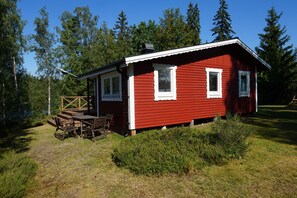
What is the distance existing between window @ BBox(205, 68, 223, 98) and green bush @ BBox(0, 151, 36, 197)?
791 centimetres

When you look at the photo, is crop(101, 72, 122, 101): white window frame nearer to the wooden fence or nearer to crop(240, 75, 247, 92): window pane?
the wooden fence

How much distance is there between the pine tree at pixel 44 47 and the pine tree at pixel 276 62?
2313 cm

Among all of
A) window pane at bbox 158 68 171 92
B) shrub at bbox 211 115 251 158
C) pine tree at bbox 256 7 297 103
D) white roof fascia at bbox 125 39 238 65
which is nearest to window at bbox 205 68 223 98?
white roof fascia at bbox 125 39 238 65

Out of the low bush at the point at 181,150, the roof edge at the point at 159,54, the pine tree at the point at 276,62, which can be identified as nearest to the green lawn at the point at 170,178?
the low bush at the point at 181,150

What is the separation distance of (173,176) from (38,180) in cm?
283

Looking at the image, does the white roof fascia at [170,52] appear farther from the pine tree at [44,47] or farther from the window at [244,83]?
the pine tree at [44,47]

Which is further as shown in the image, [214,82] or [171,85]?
[214,82]

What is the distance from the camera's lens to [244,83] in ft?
40.8

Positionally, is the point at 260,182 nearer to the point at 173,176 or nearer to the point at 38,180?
the point at 173,176

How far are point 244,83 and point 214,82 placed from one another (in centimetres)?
262

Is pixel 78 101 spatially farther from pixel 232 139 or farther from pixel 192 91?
pixel 232 139

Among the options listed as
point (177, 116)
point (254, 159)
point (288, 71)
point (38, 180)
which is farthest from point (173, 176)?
point (288, 71)

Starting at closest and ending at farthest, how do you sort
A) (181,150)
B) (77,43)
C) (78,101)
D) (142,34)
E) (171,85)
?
(181,150) < (171,85) < (78,101) < (77,43) < (142,34)

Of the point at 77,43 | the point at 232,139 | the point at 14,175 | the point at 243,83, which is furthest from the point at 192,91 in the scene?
the point at 77,43
